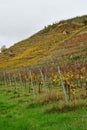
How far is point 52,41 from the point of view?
9025cm

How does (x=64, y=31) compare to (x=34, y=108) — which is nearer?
(x=34, y=108)

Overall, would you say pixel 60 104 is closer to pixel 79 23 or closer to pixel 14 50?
pixel 14 50

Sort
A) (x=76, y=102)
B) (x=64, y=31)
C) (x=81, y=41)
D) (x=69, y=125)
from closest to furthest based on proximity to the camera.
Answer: (x=69, y=125), (x=76, y=102), (x=81, y=41), (x=64, y=31)

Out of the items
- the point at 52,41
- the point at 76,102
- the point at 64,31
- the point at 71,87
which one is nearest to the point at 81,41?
the point at 52,41

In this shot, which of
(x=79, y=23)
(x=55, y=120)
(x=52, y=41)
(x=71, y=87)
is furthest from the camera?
(x=79, y=23)

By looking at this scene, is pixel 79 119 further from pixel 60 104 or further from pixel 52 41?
pixel 52 41

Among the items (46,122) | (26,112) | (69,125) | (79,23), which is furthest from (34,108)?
(79,23)

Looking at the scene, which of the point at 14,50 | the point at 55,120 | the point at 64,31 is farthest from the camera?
the point at 14,50

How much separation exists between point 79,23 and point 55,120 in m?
97.0

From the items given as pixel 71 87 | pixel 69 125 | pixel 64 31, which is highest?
pixel 64 31

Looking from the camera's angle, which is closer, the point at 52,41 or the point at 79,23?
the point at 52,41

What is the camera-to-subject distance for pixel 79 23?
4321 inches

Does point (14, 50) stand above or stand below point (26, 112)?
above

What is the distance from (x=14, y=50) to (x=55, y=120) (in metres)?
89.3
